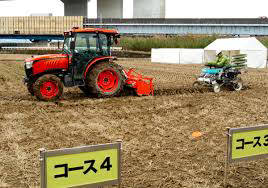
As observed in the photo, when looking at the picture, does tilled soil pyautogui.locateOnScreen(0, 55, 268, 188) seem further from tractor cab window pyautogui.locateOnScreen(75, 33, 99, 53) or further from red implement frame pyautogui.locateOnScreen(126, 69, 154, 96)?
tractor cab window pyautogui.locateOnScreen(75, 33, 99, 53)

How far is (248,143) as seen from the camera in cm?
495

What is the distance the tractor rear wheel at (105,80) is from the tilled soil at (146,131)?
0.30 meters

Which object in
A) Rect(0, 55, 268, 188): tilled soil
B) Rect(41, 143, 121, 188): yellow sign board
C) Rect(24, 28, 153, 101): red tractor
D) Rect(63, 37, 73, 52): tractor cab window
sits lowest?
Rect(0, 55, 268, 188): tilled soil

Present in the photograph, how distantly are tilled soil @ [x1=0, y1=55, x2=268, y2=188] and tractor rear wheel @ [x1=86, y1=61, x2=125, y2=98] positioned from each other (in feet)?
0.99

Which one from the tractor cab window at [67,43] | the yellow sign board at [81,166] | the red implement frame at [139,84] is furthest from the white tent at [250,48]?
the yellow sign board at [81,166]

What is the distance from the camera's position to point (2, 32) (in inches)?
1847

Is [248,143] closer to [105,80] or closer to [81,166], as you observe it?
[81,166]

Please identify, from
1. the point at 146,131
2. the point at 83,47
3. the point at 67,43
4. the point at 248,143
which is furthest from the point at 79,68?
the point at 248,143

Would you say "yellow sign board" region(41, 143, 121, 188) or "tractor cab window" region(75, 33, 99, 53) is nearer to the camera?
"yellow sign board" region(41, 143, 121, 188)

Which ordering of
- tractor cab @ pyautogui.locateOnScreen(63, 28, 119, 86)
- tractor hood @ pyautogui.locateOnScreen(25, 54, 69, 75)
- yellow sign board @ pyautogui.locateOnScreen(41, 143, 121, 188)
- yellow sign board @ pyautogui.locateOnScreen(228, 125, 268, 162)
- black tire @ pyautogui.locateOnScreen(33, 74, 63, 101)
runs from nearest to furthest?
yellow sign board @ pyautogui.locateOnScreen(41, 143, 121, 188) < yellow sign board @ pyautogui.locateOnScreen(228, 125, 268, 162) < black tire @ pyautogui.locateOnScreen(33, 74, 63, 101) < tractor hood @ pyautogui.locateOnScreen(25, 54, 69, 75) < tractor cab @ pyautogui.locateOnScreen(63, 28, 119, 86)

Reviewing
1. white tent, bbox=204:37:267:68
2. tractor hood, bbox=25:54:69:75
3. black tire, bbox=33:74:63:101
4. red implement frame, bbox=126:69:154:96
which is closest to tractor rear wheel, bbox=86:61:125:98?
red implement frame, bbox=126:69:154:96

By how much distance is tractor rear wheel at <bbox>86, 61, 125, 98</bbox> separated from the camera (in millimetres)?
11891

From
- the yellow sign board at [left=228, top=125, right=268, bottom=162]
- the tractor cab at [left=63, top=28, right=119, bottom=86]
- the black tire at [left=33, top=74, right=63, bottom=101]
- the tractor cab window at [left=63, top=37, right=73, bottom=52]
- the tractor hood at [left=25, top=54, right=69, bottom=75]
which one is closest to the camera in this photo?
the yellow sign board at [left=228, top=125, right=268, bottom=162]

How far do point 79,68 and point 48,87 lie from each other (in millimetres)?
1106
